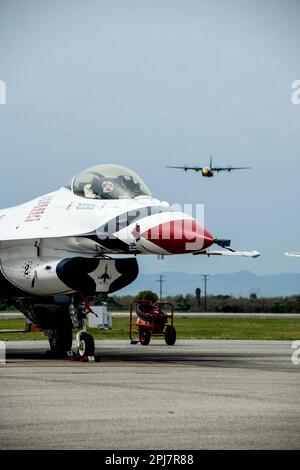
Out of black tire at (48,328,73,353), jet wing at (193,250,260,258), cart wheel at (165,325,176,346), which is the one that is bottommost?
cart wheel at (165,325,176,346)

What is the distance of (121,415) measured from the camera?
463 inches

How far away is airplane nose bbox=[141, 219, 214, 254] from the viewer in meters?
18.7

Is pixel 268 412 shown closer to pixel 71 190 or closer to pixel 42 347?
pixel 71 190

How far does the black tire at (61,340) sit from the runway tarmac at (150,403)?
3.50 ft

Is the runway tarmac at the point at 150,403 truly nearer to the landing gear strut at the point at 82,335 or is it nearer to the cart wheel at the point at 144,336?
the landing gear strut at the point at 82,335

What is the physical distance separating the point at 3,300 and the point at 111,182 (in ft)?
17.3

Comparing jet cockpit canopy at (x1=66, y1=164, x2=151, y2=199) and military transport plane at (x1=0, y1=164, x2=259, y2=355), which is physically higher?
jet cockpit canopy at (x1=66, y1=164, x2=151, y2=199)

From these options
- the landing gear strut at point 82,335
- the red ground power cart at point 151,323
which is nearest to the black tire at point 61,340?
the landing gear strut at point 82,335

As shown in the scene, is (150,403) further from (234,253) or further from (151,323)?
(151,323)

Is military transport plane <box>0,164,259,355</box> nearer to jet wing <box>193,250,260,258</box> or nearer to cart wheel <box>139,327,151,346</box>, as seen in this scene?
jet wing <box>193,250,260,258</box>

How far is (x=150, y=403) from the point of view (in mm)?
13031

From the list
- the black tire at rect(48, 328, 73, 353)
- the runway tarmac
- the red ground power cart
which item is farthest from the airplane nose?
the red ground power cart

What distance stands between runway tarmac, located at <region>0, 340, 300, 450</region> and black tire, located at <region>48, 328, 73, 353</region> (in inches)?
42.0

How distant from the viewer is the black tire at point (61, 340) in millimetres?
23984
